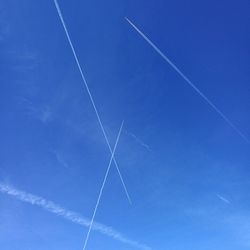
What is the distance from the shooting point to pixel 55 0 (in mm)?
14547

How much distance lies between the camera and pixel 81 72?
656 inches

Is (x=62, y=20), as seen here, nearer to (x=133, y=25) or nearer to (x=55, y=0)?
(x=55, y=0)

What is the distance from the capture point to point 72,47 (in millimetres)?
15844

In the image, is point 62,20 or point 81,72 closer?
point 62,20

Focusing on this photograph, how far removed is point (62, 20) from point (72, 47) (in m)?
1.24

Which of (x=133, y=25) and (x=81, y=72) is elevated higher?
(x=133, y=25)

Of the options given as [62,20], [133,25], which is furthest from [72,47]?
[133,25]

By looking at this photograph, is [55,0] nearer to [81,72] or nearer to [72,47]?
[72,47]

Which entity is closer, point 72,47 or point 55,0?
point 55,0

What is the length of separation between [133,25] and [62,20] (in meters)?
2.82

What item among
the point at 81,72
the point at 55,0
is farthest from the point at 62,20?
the point at 81,72

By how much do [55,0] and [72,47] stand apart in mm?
2052

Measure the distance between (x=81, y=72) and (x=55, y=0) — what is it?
331cm

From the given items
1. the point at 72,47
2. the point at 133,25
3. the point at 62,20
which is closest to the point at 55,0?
the point at 62,20
